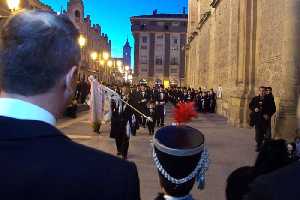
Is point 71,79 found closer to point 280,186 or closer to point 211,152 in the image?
point 280,186

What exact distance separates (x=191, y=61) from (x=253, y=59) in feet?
135

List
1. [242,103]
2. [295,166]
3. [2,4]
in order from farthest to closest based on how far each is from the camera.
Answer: [2,4]
[242,103]
[295,166]

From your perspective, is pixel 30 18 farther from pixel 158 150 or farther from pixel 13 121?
pixel 158 150

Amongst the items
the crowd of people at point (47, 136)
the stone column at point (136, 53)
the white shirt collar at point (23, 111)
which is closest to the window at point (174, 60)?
the stone column at point (136, 53)

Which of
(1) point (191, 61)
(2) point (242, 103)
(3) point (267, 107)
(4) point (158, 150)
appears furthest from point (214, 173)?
(1) point (191, 61)

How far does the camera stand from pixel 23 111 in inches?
77.9

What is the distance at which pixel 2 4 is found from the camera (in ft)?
145

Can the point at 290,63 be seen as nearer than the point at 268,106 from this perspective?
No

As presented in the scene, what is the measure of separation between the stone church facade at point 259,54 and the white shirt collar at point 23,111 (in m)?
11.7

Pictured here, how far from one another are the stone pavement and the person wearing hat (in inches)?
217

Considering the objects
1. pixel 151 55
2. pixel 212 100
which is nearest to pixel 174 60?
pixel 151 55

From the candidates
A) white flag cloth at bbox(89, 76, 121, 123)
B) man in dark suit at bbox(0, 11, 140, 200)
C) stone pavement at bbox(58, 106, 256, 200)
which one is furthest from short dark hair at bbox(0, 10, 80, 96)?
white flag cloth at bbox(89, 76, 121, 123)

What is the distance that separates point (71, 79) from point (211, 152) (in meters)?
14.6

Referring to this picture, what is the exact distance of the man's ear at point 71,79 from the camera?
6.88 ft
